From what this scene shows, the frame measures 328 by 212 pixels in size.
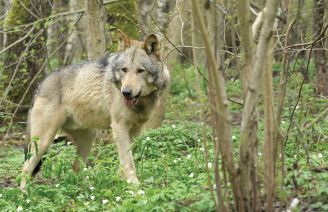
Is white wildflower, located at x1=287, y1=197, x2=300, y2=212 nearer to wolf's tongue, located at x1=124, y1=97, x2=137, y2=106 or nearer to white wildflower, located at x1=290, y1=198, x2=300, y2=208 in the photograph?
white wildflower, located at x1=290, y1=198, x2=300, y2=208

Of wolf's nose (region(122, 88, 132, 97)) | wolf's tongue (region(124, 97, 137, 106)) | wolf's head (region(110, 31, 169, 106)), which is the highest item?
wolf's head (region(110, 31, 169, 106))

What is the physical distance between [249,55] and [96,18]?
566 centimetres

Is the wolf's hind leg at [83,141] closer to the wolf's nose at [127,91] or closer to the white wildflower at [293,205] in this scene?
the wolf's nose at [127,91]

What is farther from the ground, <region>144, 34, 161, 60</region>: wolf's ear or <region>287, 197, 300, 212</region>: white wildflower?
<region>144, 34, 161, 60</region>: wolf's ear

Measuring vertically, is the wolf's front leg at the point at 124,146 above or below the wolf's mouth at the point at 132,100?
below

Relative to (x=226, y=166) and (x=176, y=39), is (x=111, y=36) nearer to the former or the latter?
(x=176, y=39)

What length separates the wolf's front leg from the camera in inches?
297

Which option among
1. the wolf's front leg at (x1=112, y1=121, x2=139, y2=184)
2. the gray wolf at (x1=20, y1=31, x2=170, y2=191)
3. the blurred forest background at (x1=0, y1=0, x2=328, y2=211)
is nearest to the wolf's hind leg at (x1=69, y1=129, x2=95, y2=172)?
the gray wolf at (x1=20, y1=31, x2=170, y2=191)

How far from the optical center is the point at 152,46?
7992 mm

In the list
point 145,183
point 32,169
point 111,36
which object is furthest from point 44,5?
point 145,183

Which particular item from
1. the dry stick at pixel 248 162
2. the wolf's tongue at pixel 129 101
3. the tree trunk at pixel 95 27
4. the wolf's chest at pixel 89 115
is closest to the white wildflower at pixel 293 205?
the dry stick at pixel 248 162

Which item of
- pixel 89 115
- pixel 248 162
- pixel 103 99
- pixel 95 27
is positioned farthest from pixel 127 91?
pixel 248 162

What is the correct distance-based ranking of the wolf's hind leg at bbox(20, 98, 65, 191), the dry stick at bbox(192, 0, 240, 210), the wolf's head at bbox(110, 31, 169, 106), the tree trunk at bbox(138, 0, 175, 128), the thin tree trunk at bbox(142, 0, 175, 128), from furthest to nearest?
the thin tree trunk at bbox(142, 0, 175, 128), the tree trunk at bbox(138, 0, 175, 128), the wolf's hind leg at bbox(20, 98, 65, 191), the wolf's head at bbox(110, 31, 169, 106), the dry stick at bbox(192, 0, 240, 210)

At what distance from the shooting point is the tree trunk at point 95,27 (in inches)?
384
